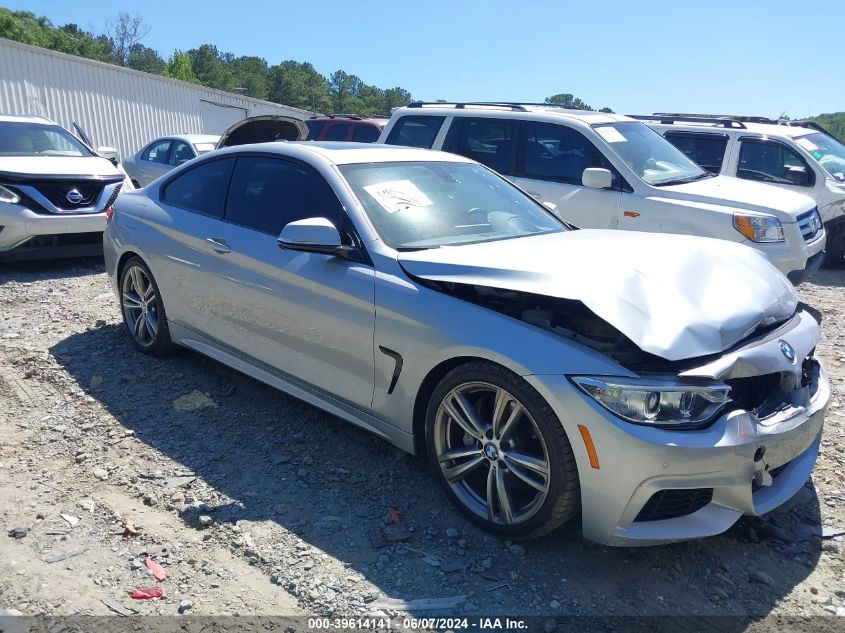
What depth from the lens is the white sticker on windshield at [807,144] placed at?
367 inches

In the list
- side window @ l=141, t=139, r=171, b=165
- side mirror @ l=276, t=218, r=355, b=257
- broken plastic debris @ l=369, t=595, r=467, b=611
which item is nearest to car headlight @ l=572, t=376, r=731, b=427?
broken plastic debris @ l=369, t=595, r=467, b=611

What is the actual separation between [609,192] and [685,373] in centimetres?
448

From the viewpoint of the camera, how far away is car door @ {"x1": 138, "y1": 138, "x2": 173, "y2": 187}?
12.4m

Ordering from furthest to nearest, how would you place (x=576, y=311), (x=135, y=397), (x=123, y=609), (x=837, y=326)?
(x=837, y=326)
(x=135, y=397)
(x=576, y=311)
(x=123, y=609)

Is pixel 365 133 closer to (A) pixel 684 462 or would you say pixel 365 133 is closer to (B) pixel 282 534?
(B) pixel 282 534

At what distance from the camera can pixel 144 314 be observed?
5188 mm

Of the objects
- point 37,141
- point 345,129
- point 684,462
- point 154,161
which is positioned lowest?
point 154,161

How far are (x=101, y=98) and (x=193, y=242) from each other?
64.4 ft

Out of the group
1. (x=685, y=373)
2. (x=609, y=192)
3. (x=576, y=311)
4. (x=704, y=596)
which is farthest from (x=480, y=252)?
(x=609, y=192)

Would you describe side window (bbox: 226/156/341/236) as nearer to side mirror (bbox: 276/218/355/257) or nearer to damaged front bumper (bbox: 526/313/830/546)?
side mirror (bbox: 276/218/355/257)

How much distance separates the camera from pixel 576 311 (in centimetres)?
302

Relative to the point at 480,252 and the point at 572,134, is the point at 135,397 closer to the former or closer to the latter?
the point at 480,252

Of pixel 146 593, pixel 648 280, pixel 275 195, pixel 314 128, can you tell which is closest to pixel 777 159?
pixel 314 128

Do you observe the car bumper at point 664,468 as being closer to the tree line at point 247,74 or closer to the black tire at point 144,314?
the black tire at point 144,314
